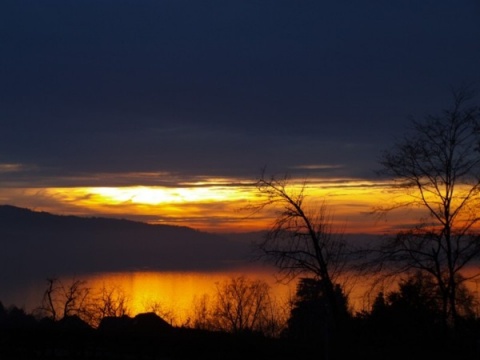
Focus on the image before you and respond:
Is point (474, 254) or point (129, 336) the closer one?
point (129, 336)

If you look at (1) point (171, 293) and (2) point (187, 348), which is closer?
(2) point (187, 348)

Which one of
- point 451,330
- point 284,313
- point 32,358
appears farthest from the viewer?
point 284,313

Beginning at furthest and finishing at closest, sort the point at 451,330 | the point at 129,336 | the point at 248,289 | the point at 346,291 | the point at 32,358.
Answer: the point at 248,289
the point at 346,291
the point at 451,330
the point at 129,336
the point at 32,358

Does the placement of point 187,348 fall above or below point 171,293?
above

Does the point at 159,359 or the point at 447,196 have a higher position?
the point at 447,196

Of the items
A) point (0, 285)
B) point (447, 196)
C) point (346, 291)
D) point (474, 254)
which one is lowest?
point (0, 285)

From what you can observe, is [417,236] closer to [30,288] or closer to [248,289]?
[248,289]

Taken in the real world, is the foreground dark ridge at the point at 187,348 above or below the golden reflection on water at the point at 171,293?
above

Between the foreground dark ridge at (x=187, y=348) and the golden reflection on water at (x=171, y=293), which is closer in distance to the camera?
the foreground dark ridge at (x=187, y=348)

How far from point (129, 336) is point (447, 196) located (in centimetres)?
1037

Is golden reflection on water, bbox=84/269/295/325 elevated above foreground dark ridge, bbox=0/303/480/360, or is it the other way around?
foreground dark ridge, bbox=0/303/480/360

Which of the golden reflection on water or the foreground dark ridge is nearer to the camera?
the foreground dark ridge

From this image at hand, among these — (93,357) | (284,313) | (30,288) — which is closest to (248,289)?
(284,313)

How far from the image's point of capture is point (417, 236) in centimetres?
2042
